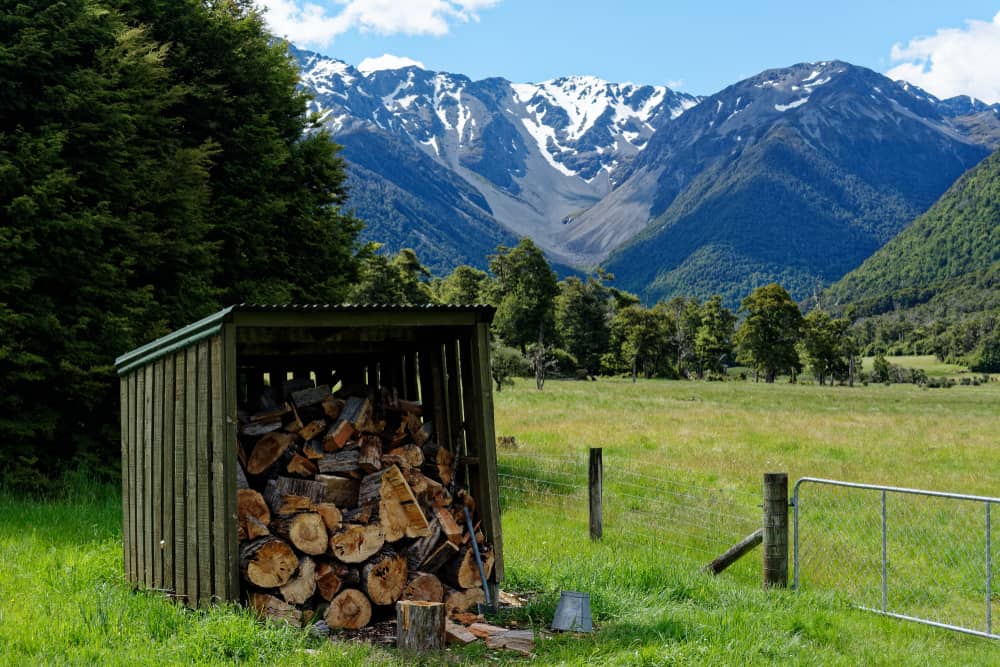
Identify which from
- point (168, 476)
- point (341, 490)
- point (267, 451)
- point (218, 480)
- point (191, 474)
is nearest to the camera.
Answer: point (218, 480)

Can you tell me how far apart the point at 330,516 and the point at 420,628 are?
1362 mm

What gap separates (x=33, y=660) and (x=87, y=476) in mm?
7499

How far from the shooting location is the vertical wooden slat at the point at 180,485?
683 cm

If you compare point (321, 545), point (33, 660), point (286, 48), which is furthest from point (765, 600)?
point (286, 48)

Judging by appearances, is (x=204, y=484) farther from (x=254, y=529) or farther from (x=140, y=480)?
(x=140, y=480)

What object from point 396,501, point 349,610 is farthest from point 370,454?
point 349,610

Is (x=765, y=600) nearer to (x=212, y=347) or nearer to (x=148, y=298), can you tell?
(x=212, y=347)

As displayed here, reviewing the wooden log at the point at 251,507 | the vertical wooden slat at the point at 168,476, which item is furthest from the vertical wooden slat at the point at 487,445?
the vertical wooden slat at the point at 168,476

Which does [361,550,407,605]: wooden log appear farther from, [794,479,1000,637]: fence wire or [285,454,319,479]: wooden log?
[794,479,1000,637]: fence wire

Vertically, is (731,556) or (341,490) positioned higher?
(341,490)

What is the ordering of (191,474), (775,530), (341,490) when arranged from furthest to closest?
(775,530) → (341,490) → (191,474)

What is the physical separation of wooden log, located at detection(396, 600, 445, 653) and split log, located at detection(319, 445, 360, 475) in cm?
164

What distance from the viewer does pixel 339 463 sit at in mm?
7445

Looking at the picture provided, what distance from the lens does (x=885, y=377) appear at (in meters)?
93.4
